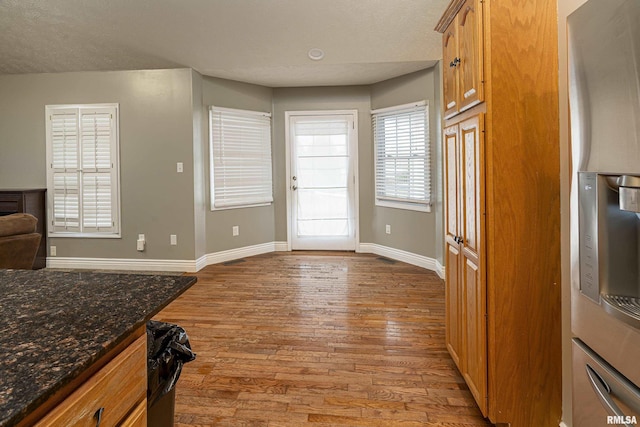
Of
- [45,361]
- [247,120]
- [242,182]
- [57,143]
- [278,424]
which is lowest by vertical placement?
[278,424]

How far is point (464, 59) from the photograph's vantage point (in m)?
1.80

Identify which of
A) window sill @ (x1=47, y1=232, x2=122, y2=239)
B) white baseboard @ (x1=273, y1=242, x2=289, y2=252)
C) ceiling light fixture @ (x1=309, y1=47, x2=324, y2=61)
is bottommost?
white baseboard @ (x1=273, y1=242, x2=289, y2=252)

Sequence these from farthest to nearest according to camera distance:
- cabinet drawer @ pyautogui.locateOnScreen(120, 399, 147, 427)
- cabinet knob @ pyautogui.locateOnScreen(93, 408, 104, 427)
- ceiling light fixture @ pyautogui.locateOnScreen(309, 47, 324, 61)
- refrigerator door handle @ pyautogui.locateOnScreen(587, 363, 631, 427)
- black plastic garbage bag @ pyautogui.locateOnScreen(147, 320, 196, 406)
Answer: ceiling light fixture @ pyautogui.locateOnScreen(309, 47, 324, 61) < black plastic garbage bag @ pyautogui.locateOnScreen(147, 320, 196, 406) < refrigerator door handle @ pyautogui.locateOnScreen(587, 363, 631, 427) < cabinet drawer @ pyautogui.locateOnScreen(120, 399, 147, 427) < cabinet knob @ pyautogui.locateOnScreen(93, 408, 104, 427)

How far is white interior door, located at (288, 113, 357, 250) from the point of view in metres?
5.58

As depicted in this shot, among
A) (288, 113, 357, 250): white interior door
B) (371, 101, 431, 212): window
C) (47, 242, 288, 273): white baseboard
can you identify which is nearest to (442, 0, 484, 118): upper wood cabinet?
(371, 101, 431, 212): window

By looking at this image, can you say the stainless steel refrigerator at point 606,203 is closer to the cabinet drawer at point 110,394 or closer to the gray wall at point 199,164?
the cabinet drawer at point 110,394

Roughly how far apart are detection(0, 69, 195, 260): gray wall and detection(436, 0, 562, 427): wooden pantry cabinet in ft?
12.1

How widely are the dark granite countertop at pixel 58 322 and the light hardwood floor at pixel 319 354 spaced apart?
3.31ft

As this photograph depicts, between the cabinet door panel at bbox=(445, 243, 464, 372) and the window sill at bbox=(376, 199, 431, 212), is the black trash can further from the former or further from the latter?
the window sill at bbox=(376, 199, 431, 212)

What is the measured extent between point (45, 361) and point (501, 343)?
62.1 inches

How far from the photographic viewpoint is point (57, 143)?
4766 mm

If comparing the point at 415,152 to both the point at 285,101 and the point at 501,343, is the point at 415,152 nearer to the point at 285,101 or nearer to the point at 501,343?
the point at 285,101

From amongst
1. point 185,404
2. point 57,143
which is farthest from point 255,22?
point 185,404

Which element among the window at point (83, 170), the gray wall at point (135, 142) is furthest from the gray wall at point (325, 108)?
the window at point (83, 170)
